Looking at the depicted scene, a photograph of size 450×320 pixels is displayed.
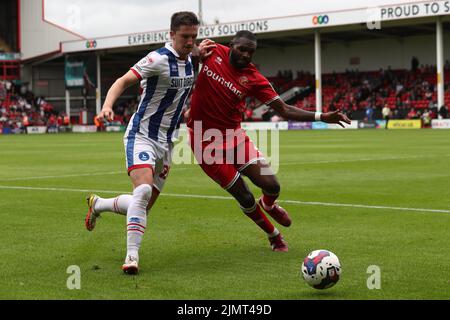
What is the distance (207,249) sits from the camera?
8.12 m

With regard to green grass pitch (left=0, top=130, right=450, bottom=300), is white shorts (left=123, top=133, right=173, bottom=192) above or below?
above

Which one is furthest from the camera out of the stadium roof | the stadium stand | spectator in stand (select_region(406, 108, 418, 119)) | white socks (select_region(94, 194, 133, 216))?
the stadium stand

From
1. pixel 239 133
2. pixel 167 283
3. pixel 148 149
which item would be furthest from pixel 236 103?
pixel 167 283

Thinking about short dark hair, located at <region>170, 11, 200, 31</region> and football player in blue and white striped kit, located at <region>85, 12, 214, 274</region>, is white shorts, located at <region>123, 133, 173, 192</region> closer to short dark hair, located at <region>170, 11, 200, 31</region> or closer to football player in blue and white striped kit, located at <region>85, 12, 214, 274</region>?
football player in blue and white striped kit, located at <region>85, 12, 214, 274</region>

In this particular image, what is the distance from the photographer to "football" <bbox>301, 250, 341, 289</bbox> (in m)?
6.07

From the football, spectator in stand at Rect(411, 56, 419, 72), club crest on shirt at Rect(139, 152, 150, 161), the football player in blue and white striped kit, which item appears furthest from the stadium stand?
the football

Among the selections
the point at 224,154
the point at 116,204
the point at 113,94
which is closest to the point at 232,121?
the point at 224,154

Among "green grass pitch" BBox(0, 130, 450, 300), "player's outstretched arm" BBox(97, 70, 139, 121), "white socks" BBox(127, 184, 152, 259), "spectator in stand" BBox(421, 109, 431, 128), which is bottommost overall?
"green grass pitch" BBox(0, 130, 450, 300)

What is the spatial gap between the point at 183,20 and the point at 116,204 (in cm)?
191

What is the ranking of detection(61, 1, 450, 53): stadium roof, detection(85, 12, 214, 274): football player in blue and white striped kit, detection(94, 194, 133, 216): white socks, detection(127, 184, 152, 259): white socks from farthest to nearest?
detection(61, 1, 450, 53): stadium roof
detection(94, 194, 133, 216): white socks
detection(85, 12, 214, 274): football player in blue and white striped kit
detection(127, 184, 152, 259): white socks

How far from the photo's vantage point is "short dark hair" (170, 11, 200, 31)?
7324 mm

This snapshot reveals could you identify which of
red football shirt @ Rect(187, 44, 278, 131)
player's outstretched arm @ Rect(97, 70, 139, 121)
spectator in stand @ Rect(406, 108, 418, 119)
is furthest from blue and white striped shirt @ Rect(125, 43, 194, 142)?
spectator in stand @ Rect(406, 108, 418, 119)

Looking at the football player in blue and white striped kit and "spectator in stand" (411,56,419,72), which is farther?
"spectator in stand" (411,56,419,72)
